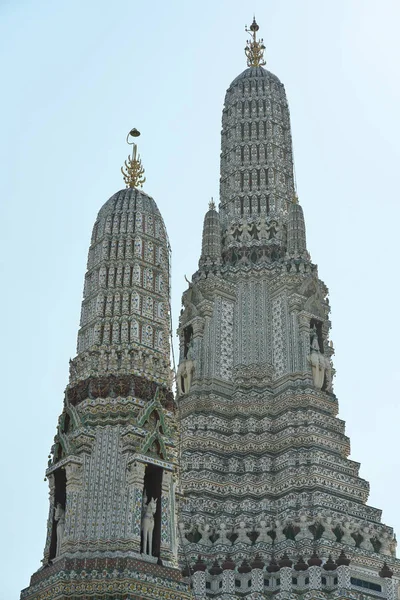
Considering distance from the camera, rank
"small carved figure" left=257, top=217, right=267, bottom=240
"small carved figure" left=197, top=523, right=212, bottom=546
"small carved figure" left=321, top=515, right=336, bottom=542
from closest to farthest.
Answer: "small carved figure" left=321, top=515, right=336, bottom=542 → "small carved figure" left=197, top=523, right=212, bottom=546 → "small carved figure" left=257, top=217, right=267, bottom=240

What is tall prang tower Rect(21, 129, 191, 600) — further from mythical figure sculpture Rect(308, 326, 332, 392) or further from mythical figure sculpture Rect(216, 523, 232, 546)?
mythical figure sculpture Rect(308, 326, 332, 392)

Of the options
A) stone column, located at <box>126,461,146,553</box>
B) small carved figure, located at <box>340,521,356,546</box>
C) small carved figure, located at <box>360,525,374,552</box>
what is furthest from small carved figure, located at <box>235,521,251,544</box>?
stone column, located at <box>126,461,146,553</box>

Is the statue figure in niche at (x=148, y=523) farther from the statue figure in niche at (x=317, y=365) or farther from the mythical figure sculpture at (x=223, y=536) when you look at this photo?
the statue figure in niche at (x=317, y=365)

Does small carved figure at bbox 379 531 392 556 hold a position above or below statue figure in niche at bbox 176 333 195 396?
below

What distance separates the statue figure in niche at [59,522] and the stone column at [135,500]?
1676 mm

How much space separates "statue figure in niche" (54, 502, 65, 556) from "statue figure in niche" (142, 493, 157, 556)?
1.88 meters

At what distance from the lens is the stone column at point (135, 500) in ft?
80.3

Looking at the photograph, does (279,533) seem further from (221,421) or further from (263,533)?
(221,421)

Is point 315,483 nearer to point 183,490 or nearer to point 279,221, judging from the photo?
point 183,490

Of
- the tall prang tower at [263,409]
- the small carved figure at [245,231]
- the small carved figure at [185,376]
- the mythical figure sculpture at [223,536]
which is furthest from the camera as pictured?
the small carved figure at [245,231]

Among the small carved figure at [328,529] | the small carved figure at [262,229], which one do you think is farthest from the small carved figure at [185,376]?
the small carved figure at [328,529]

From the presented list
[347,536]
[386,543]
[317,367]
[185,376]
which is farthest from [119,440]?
[317,367]

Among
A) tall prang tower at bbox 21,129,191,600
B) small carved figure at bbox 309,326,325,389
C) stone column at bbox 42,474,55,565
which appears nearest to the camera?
tall prang tower at bbox 21,129,191,600

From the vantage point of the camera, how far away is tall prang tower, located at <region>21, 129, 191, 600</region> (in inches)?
949
